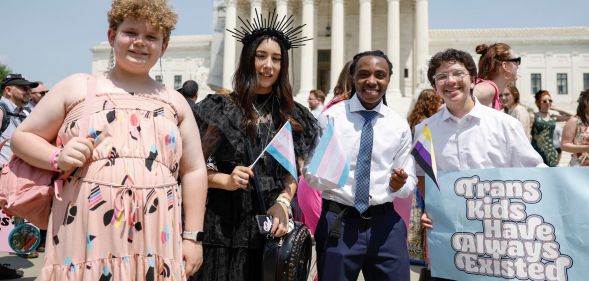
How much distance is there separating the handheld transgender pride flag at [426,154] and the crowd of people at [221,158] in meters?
0.16

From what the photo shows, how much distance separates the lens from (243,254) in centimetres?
294

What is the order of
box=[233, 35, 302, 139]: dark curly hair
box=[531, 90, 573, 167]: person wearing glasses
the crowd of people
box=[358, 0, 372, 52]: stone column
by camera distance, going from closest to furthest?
the crowd of people, box=[233, 35, 302, 139]: dark curly hair, box=[531, 90, 573, 167]: person wearing glasses, box=[358, 0, 372, 52]: stone column

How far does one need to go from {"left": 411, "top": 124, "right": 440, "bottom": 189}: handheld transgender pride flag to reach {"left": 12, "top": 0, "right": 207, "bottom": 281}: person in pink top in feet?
5.17

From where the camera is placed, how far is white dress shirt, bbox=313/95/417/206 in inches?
126

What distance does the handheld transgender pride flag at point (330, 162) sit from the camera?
305 centimetres

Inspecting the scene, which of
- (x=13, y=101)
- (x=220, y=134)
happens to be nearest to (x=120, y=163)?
(x=220, y=134)

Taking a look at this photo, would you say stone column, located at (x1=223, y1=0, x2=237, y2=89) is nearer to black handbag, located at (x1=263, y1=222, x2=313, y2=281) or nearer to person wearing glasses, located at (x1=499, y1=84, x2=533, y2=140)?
person wearing glasses, located at (x1=499, y1=84, x2=533, y2=140)

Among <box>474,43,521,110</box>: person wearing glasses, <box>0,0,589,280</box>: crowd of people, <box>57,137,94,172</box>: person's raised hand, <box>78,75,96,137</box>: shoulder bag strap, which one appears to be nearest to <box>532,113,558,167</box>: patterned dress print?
<box>474,43,521,110</box>: person wearing glasses

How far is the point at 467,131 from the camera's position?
3344 millimetres

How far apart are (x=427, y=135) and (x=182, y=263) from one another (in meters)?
1.84

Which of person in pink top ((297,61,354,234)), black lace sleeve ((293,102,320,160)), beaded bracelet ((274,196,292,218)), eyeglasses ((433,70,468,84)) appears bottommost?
person in pink top ((297,61,354,234))

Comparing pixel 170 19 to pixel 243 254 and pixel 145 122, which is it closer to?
pixel 145 122

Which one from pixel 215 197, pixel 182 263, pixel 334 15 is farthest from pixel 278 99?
pixel 334 15

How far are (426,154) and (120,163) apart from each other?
2010 mm
